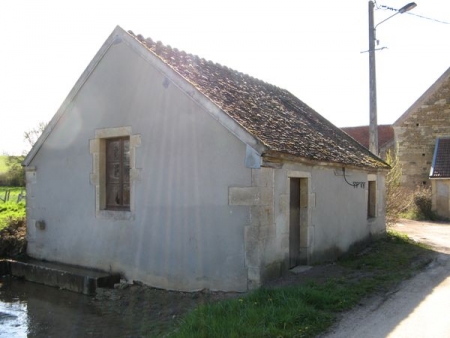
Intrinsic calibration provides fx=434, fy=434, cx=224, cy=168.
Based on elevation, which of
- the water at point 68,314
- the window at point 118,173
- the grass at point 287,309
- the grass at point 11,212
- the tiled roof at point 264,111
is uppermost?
the tiled roof at point 264,111

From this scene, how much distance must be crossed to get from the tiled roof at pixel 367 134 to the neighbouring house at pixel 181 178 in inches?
849

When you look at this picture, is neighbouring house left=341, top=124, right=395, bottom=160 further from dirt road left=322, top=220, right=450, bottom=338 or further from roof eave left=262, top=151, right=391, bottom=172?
dirt road left=322, top=220, right=450, bottom=338

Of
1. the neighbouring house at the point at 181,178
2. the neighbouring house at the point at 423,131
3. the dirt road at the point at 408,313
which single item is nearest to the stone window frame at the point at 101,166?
the neighbouring house at the point at 181,178

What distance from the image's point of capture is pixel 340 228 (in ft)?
32.3

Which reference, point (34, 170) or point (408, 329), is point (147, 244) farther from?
point (408, 329)

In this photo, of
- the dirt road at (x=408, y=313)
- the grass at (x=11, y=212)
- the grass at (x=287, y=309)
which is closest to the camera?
the grass at (x=287, y=309)

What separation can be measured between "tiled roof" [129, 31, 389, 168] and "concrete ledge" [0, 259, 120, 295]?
391cm

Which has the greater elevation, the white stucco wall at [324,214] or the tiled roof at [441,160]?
the tiled roof at [441,160]

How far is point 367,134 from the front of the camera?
106 ft

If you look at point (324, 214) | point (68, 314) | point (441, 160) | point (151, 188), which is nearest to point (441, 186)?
point (441, 160)

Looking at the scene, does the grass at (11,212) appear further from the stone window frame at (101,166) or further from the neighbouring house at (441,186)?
the neighbouring house at (441,186)

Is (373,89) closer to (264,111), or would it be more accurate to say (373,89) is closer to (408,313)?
(264,111)

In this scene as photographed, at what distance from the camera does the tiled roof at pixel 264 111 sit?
7.57m

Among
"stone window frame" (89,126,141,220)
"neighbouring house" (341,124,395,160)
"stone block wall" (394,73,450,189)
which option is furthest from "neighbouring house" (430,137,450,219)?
"stone window frame" (89,126,141,220)
